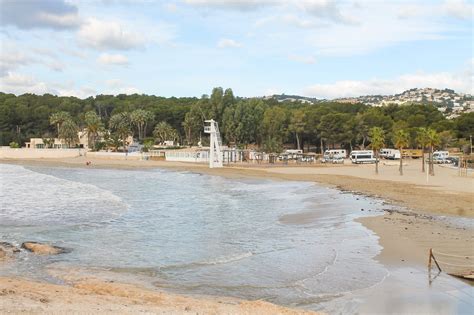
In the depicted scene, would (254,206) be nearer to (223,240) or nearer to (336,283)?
(223,240)

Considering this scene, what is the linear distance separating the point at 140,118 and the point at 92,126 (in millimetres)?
12187

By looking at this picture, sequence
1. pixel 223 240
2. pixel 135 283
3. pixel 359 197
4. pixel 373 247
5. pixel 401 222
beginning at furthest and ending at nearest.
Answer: pixel 359 197 → pixel 401 222 → pixel 223 240 → pixel 373 247 → pixel 135 283

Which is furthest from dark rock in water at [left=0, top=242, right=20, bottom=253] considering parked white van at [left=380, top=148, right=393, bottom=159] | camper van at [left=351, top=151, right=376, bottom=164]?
parked white van at [left=380, top=148, right=393, bottom=159]

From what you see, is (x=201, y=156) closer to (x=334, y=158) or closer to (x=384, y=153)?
(x=334, y=158)

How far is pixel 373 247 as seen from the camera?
59.1ft

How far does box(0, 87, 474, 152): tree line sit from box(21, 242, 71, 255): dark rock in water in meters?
74.8

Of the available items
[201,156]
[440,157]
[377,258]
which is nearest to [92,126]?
[201,156]

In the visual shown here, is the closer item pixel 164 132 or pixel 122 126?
pixel 122 126

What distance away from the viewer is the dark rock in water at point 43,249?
671 inches

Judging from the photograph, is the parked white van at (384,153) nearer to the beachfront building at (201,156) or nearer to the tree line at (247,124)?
the tree line at (247,124)

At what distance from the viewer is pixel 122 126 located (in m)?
113

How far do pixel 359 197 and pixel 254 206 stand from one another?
850 cm

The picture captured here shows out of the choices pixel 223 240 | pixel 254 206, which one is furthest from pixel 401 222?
pixel 254 206

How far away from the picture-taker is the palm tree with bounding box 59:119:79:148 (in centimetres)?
11406
